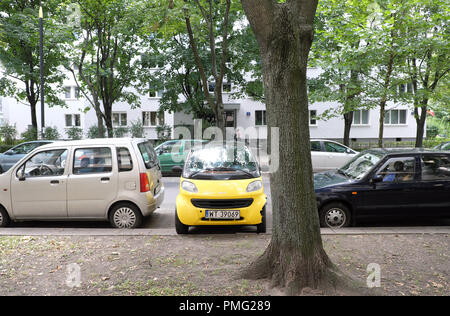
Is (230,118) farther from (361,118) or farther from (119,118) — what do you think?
(361,118)

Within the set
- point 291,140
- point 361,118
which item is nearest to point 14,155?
point 291,140

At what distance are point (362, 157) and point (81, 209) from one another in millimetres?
5966

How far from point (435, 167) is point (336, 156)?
334 inches

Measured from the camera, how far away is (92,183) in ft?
22.8

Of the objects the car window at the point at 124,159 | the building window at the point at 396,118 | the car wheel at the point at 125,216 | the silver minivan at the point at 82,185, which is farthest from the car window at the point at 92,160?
the building window at the point at 396,118

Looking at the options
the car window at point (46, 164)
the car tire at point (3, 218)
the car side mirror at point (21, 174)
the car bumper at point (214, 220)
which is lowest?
the car tire at point (3, 218)

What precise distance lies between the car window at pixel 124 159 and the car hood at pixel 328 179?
364 centimetres

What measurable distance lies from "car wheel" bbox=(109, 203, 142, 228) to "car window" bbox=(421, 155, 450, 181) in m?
5.60

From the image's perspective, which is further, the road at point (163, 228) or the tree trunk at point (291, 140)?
the road at point (163, 228)

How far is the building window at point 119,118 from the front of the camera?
3484 cm

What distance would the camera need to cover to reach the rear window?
287 inches

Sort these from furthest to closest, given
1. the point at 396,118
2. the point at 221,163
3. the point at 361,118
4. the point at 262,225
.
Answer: the point at 396,118
the point at 361,118
the point at 221,163
the point at 262,225

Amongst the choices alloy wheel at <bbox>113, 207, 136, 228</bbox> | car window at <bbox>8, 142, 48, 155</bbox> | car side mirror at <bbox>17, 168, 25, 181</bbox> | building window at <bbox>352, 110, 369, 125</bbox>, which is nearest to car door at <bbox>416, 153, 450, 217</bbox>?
alloy wheel at <bbox>113, 207, 136, 228</bbox>

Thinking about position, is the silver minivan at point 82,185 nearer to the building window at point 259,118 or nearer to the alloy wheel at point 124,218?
the alloy wheel at point 124,218
